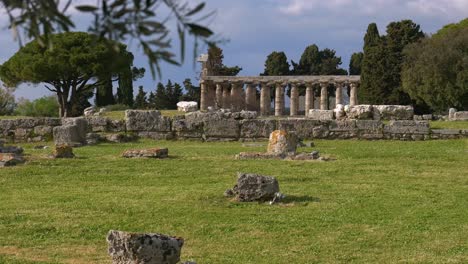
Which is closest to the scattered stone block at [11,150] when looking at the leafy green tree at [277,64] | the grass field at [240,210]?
the grass field at [240,210]

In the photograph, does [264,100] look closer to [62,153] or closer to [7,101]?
[7,101]

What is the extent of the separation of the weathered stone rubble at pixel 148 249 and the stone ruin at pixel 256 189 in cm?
449

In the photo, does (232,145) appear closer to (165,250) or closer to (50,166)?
(50,166)

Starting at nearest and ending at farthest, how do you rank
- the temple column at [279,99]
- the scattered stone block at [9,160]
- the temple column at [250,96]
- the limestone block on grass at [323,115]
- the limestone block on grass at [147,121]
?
the scattered stone block at [9,160] → the limestone block on grass at [147,121] → the limestone block on grass at [323,115] → the temple column at [279,99] → the temple column at [250,96]

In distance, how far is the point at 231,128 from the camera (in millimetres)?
24547

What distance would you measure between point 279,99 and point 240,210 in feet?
220

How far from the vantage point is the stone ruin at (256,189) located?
11656 mm

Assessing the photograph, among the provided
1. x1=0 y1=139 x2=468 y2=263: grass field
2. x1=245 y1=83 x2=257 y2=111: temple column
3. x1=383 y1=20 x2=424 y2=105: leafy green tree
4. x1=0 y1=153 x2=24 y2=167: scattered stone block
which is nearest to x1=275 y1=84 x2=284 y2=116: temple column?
x1=245 y1=83 x2=257 y2=111: temple column

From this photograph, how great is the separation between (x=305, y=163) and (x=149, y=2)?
1388cm

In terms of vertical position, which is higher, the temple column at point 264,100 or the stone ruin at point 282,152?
the temple column at point 264,100

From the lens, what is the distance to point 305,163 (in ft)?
54.8

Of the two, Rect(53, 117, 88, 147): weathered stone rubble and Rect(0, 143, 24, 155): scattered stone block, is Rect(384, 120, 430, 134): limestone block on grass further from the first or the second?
Rect(0, 143, 24, 155): scattered stone block

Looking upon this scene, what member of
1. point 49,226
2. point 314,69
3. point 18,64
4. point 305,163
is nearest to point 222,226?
point 49,226

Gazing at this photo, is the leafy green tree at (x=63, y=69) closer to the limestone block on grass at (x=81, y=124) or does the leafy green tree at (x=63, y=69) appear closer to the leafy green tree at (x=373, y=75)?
the leafy green tree at (x=373, y=75)
